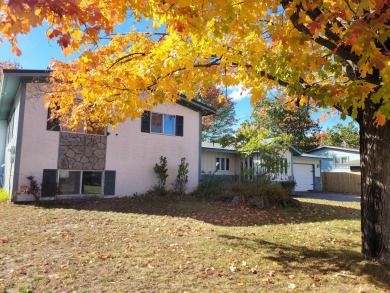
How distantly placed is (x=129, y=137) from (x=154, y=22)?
9.68 metres

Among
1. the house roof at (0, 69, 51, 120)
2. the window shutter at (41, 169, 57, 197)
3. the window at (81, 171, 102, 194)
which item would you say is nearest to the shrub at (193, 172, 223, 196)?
the window at (81, 171, 102, 194)

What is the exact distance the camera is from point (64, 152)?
1295cm

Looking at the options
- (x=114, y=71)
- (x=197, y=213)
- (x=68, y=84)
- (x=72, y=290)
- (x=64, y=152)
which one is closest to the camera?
(x=72, y=290)

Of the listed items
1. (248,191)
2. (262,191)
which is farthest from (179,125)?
(262,191)

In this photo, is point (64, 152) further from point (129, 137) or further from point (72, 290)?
point (72, 290)

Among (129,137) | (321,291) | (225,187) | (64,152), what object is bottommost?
(321,291)

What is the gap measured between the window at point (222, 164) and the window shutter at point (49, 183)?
10.3 metres

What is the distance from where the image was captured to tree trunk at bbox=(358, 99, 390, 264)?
16.0ft

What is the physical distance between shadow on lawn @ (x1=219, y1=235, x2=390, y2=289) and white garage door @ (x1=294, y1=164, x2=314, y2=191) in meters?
17.7

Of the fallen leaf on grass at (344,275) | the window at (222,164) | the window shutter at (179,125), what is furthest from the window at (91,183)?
the fallen leaf on grass at (344,275)

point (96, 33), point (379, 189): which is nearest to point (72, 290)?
point (96, 33)

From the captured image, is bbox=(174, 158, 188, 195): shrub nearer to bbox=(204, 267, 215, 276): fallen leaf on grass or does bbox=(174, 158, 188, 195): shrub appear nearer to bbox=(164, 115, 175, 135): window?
bbox=(164, 115, 175, 135): window

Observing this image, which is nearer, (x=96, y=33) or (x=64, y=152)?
(x=96, y=33)

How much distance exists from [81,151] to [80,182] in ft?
4.55
